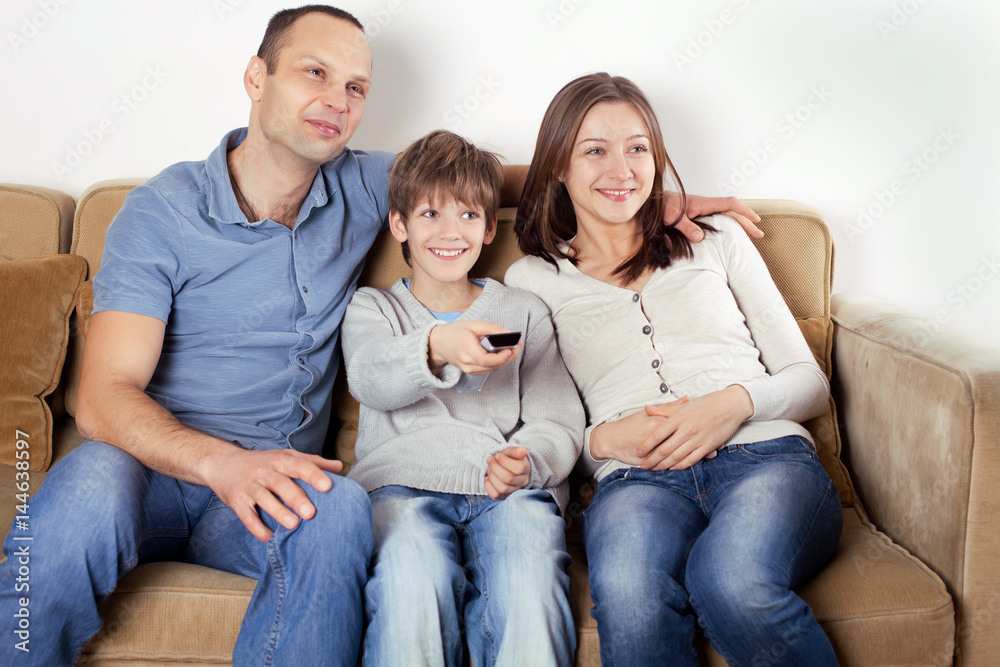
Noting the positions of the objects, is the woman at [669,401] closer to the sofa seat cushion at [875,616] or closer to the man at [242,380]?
the sofa seat cushion at [875,616]

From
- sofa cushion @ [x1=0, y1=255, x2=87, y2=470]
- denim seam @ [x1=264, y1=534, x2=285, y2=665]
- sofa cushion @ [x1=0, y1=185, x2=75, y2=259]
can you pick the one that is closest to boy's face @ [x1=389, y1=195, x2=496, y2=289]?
denim seam @ [x1=264, y1=534, x2=285, y2=665]

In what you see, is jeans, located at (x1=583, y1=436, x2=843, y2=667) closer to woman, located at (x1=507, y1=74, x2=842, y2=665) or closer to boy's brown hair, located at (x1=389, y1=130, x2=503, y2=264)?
woman, located at (x1=507, y1=74, x2=842, y2=665)

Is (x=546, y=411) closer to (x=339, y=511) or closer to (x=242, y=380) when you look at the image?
(x=339, y=511)

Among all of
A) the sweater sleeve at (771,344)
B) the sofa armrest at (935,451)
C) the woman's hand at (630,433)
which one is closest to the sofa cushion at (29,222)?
the woman's hand at (630,433)

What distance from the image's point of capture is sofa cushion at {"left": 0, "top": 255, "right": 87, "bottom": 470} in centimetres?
151

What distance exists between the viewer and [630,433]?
1326mm

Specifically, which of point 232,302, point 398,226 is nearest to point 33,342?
point 232,302

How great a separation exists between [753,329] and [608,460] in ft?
1.32

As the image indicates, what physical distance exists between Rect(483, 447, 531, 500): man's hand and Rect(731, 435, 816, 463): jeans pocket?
0.37 metres

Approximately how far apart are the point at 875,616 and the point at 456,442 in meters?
0.71

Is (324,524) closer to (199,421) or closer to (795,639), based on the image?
(199,421)

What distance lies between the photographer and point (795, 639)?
1021 mm

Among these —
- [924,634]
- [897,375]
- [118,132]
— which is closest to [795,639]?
[924,634]

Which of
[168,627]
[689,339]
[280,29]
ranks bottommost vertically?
[168,627]
